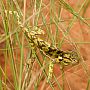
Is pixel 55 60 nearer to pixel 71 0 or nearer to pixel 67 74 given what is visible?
pixel 67 74

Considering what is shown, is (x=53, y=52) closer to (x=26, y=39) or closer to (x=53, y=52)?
(x=53, y=52)

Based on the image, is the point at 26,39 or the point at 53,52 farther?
the point at 26,39

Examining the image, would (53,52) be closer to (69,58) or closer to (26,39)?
(69,58)

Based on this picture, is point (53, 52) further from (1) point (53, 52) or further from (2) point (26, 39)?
(2) point (26, 39)

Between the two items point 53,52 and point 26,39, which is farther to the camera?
point 26,39

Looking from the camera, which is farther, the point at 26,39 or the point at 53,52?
the point at 26,39

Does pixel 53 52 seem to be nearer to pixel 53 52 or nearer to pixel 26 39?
pixel 53 52

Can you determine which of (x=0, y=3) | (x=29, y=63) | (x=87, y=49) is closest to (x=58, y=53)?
(x=29, y=63)

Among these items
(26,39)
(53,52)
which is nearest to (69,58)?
(53,52)

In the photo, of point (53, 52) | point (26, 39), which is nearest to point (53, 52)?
point (53, 52)

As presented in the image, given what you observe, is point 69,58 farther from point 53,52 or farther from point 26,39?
point 26,39

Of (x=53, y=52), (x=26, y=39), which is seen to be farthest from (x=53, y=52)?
(x=26, y=39)
